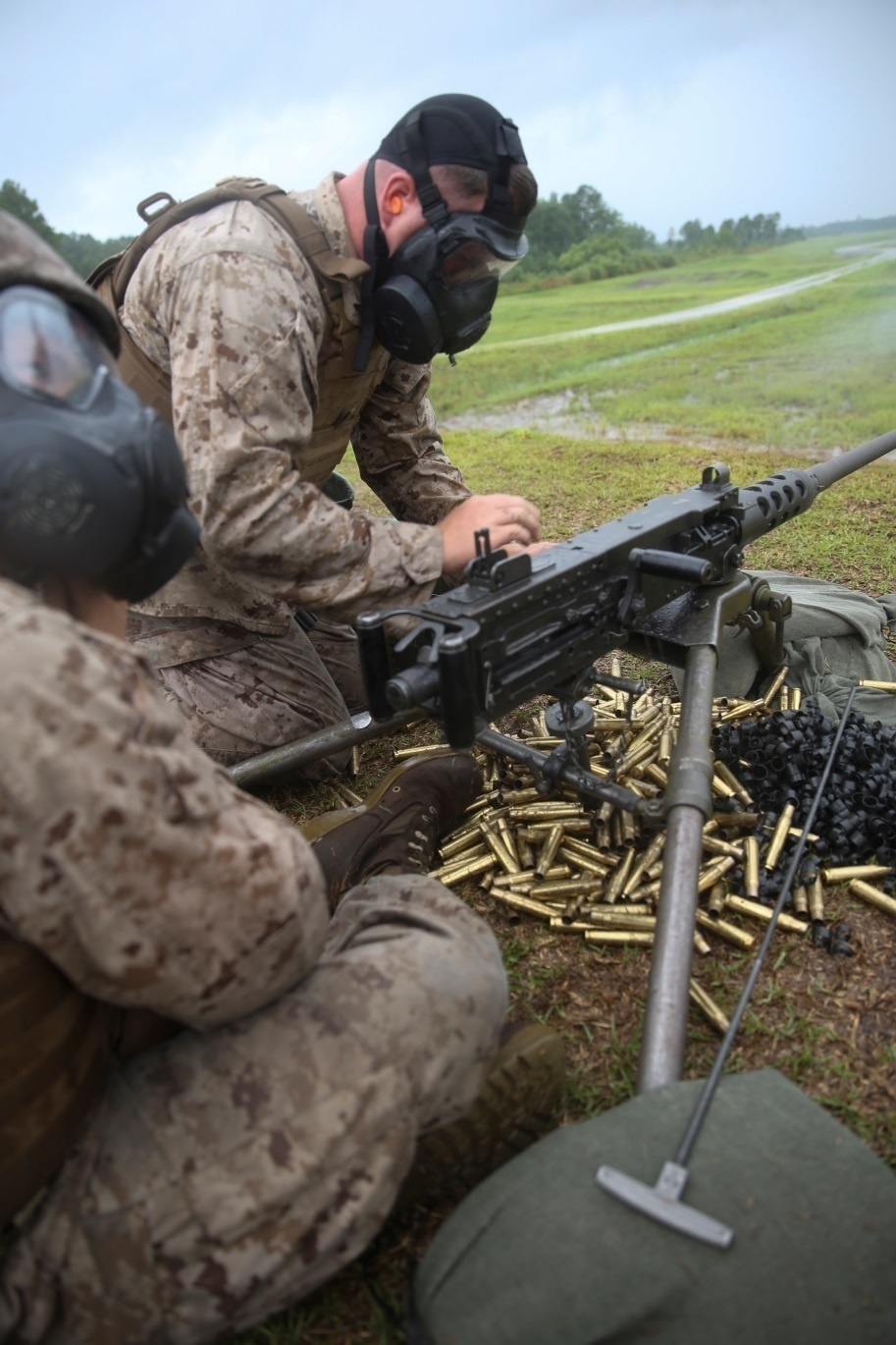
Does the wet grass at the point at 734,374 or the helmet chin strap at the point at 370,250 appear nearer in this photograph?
the helmet chin strap at the point at 370,250

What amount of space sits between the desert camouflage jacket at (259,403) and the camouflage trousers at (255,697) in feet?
1.67

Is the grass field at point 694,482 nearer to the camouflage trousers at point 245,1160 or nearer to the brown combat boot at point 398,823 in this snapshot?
the brown combat boot at point 398,823

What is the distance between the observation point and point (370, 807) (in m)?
3.79

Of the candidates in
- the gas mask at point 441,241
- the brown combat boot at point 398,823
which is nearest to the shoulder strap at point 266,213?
the gas mask at point 441,241

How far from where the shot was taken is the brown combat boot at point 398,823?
3.50m

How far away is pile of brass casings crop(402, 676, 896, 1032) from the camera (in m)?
3.44

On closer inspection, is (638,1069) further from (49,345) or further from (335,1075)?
(49,345)

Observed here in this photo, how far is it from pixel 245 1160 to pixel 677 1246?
0.91 metres

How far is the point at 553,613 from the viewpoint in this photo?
3.27 m

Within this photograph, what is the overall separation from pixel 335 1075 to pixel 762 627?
142 inches

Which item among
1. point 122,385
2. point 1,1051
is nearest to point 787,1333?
point 1,1051

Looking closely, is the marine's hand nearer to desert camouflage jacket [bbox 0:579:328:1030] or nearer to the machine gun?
the machine gun

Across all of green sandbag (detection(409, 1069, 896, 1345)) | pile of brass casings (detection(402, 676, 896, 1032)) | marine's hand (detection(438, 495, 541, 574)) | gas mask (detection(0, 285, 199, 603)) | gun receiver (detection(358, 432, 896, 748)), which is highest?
gas mask (detection(0, 285, 199, 603))

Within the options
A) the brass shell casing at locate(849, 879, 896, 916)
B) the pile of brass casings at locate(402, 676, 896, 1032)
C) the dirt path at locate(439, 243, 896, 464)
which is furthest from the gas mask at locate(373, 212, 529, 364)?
the dirt path at locate(439, 243, 896, 464)
